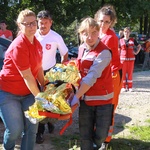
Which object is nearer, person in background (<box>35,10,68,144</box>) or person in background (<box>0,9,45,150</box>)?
person in background (<box>0,9,45,150</box>)

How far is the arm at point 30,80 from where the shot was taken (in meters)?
3.30

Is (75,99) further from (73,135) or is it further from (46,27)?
(73,135)

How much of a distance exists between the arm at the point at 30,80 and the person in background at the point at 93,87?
1.34ft

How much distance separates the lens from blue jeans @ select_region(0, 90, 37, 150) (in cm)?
346

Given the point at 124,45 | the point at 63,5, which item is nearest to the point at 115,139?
the point at 124,45

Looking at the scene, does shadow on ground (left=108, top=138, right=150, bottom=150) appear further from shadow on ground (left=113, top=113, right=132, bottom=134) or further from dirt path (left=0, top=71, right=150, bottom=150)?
shadow on ground (left=113, top=113, right=132, bottom=134)

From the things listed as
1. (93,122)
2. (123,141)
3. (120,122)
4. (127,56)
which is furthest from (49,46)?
(127,56)

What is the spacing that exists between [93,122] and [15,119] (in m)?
0.88

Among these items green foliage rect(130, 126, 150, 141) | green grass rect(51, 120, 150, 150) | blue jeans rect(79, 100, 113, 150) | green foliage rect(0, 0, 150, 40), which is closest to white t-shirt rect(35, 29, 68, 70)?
green grass rect(51, 120, 150, 150)

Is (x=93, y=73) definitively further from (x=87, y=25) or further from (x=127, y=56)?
(x=127, y=56)

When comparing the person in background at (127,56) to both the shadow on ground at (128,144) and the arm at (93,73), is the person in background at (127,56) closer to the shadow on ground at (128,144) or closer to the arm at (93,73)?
the shadow on ground at (128,144)

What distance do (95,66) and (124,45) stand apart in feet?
20.3

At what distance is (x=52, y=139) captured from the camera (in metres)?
5.05

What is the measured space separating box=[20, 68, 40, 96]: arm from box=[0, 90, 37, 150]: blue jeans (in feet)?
0.95
